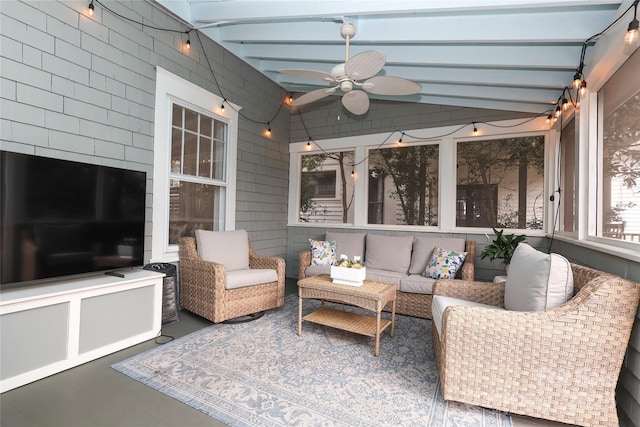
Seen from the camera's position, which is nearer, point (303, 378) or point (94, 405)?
point (94, 405)

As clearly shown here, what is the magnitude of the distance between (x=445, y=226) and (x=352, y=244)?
1.44 m

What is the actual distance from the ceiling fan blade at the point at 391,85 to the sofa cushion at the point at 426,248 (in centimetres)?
221

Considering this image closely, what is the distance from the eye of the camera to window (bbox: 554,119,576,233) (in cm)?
350

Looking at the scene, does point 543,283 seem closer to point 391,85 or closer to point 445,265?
point 445,265

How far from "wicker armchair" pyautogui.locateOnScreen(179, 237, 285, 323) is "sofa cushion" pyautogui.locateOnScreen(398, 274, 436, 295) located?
1524mm

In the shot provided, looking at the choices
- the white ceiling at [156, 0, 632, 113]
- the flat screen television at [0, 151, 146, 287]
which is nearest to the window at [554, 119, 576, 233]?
the white ceiling at [156, 0, 632, 113]

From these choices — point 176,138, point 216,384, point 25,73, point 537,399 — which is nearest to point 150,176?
point 176,138

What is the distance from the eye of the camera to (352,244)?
16.0 ft

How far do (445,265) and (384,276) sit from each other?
765 mm

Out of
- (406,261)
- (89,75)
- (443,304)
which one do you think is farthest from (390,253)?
(89,75)

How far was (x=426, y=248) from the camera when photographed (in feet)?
14.4

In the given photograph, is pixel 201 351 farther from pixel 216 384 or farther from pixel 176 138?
pixel 176 138

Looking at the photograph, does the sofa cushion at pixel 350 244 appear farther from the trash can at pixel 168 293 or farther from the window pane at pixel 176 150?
the window pane at pixel 176 150

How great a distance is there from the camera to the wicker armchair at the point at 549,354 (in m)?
1.76
